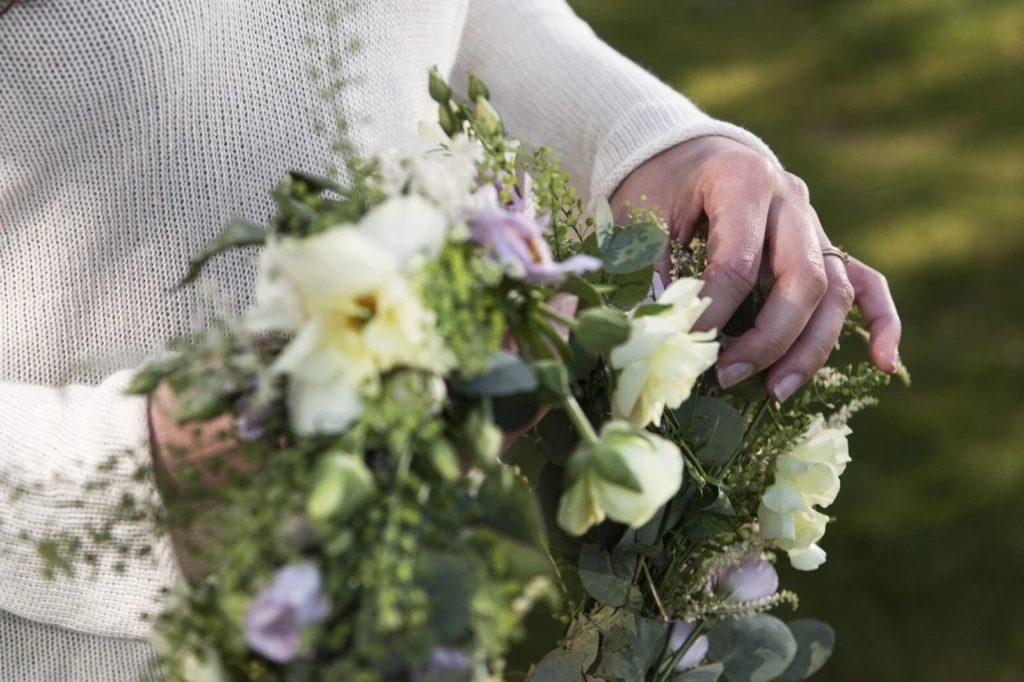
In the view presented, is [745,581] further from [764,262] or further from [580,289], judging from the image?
[580,289]

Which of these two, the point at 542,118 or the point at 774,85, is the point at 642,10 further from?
the point at 542,118

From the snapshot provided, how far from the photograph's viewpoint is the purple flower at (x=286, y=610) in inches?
17.5

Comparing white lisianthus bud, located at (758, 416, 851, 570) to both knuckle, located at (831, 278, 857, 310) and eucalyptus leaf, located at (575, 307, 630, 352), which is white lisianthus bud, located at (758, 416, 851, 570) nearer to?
knuckle, located at (831, 278, 857, 310)

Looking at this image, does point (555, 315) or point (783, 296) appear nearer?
point (555, 315)

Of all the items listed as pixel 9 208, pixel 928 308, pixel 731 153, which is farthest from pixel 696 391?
pixel 928 308

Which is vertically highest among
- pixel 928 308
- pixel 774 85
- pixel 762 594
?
pixel 762 594

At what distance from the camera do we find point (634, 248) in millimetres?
720

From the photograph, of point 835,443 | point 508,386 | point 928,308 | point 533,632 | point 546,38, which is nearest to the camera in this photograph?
point 508,386

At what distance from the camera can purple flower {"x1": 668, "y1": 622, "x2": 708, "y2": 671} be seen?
869mm

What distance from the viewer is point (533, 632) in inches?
81.2

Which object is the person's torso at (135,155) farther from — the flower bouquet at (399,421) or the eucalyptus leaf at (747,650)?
the eucalyptus leaf at (747,650)

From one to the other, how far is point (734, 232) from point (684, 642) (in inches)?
14.8

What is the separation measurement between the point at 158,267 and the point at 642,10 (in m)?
2.65

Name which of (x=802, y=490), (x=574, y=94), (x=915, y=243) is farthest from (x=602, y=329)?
(x=915, y=243)
